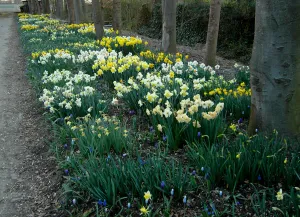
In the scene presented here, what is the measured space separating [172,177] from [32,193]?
4.84 feet

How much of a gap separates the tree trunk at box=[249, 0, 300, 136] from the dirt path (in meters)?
2.14

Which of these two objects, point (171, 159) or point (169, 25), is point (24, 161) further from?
point (169, 25)

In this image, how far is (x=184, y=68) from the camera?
560 cm

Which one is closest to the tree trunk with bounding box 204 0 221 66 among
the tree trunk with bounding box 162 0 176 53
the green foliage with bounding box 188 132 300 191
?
the tree trunk with bounding box 162 0 176 53

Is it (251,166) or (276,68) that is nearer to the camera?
(251,166)

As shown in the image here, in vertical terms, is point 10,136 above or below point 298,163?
below

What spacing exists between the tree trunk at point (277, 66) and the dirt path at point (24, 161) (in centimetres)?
214

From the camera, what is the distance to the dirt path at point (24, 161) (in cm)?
296

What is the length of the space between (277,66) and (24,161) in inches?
115

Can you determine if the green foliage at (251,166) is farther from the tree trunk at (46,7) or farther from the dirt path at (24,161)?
the tree trunk at (46,7)

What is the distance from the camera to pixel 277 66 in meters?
2.93

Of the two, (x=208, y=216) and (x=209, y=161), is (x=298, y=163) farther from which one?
(x=208, y=216)

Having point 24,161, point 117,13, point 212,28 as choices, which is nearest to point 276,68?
point 24,161

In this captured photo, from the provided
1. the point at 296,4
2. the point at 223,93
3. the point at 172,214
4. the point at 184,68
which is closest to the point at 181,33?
the point at 184,68
